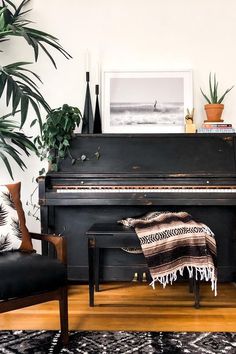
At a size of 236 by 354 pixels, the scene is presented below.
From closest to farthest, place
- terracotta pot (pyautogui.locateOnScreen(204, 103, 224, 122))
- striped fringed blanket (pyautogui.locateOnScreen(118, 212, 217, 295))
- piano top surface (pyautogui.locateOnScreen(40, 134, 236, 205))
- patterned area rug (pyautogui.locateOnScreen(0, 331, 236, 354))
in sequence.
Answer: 1. patterned area rug (pyautogui.locateOnScreen(0, 331, 236, 354))
2. striped fringed blanket (pyautogui.locateOnScreen(118, 212, 217, 295))
3. piano top surface (pyautogui.locateOnScreen(40, 134, 236, 205))
4. terracotta pot (pyautogui.locateOnScreen(204, 103, 224, 122))

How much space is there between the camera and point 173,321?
254 cm

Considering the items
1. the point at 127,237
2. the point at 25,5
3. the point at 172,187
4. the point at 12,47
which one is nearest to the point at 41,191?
the point at 127,237

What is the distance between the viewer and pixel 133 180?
321 centimetres

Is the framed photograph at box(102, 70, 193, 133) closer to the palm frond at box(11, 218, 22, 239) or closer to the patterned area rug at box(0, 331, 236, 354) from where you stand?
the palm frond at box(11, 218, 22, 239)

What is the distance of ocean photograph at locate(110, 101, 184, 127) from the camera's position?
366cm

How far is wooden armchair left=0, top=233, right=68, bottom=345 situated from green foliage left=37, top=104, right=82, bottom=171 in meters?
1.17

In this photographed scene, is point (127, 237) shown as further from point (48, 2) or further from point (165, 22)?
point (48, 2)

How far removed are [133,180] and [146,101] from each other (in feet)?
2.81

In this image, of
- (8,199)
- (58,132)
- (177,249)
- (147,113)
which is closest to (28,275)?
(8,199)

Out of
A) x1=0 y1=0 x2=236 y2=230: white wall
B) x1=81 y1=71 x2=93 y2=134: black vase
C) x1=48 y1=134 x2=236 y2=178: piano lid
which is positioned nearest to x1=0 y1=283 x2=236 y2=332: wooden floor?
x1=48 y1=134 x2=236 y2=178: piano lid

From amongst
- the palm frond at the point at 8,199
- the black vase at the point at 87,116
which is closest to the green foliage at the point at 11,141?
the black vase at the point at 87,116

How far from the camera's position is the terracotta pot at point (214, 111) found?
11.6ft

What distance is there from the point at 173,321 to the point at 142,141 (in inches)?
57.5

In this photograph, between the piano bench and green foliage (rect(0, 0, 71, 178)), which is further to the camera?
green foliage (rect(0, 0, 71, 178))
